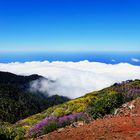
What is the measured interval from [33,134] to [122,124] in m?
9.50

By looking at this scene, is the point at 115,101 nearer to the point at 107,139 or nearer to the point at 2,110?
the point at 107,139

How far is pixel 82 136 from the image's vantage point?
1950 cm

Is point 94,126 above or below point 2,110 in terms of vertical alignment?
above

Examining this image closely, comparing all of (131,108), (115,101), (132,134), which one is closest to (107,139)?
(132,134)

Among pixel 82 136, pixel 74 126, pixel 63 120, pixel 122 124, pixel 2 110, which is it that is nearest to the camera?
pixel 82 136

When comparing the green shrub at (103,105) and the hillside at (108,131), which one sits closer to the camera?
the hillside at (108,131)

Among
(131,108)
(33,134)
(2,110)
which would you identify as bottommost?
(2,110)

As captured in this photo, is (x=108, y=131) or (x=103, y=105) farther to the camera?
(x=103, y=105)

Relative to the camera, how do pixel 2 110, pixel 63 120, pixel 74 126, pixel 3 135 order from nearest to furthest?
pixel 74 126, pixel 3 135, pixel 63 120, pixel 2 110

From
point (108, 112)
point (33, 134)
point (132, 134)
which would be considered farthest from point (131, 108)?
point (132, 134)

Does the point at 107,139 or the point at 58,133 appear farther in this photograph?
the point at 58,133

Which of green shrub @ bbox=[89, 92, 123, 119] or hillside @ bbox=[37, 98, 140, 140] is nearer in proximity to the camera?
hillside @ bbox=[37, 98, 140, 140]

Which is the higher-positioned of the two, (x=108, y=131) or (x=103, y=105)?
(x=108, y=131)

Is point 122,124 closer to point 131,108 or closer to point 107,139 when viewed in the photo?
point 107,139
